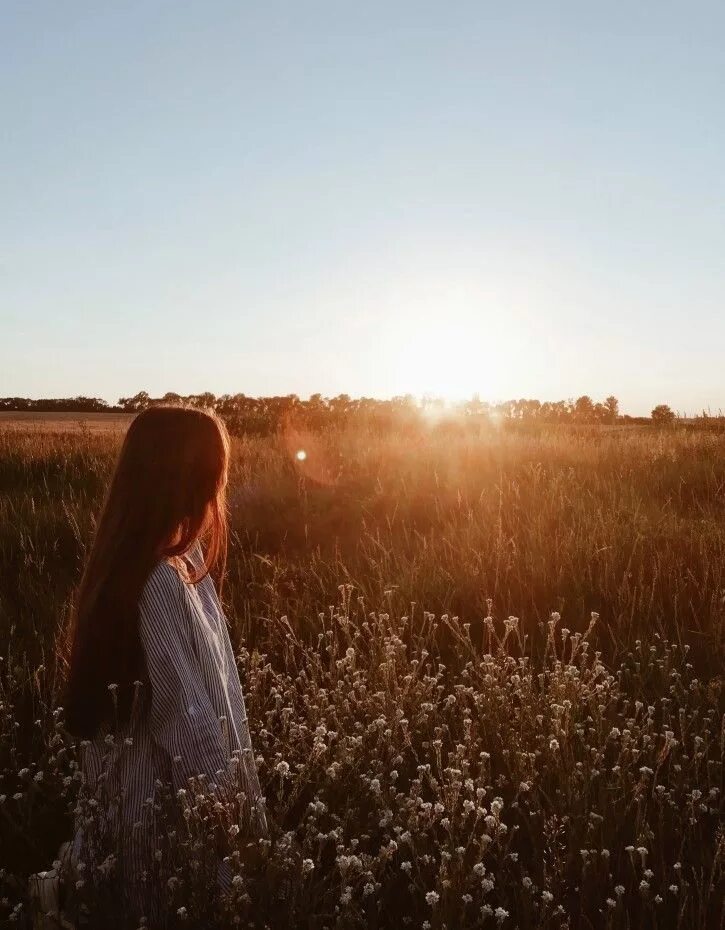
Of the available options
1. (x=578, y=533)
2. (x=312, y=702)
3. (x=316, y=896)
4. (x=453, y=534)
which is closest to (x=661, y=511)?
(x=578, y=533)

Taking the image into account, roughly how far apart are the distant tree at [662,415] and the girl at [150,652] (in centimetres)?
1495

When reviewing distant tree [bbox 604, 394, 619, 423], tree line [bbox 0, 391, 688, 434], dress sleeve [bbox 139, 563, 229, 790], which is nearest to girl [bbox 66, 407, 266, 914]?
dress sleeve [bbox 139, 563, 229, 790]

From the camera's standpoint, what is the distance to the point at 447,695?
3998 millimetres

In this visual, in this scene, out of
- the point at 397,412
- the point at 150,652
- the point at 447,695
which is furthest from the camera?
the point at 397,412

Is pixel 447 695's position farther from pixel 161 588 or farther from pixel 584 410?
pixel 584 410

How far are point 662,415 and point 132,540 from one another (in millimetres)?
18279

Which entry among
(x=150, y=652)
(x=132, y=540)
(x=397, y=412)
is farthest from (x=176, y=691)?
(x=397, y=412)

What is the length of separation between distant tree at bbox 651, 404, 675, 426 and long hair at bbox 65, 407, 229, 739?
14.9m

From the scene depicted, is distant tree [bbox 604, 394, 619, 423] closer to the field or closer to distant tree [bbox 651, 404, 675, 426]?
distant tree [bbox 651, 404, 675, 426]

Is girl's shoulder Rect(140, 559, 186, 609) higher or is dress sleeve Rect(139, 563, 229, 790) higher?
girl's shoulder Rect(140, 559, 186, 609)

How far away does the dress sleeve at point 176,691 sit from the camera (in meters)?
2.53

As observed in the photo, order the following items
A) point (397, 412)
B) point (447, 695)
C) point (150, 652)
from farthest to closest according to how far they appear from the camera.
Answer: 1. point (397, 412)
2. point (447, 695)
3. point (150, 652)

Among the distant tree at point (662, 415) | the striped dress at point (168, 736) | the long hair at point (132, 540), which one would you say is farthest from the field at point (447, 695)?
the distant tree at point (662, 415)

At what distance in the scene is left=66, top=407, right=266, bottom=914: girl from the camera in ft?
8.29
